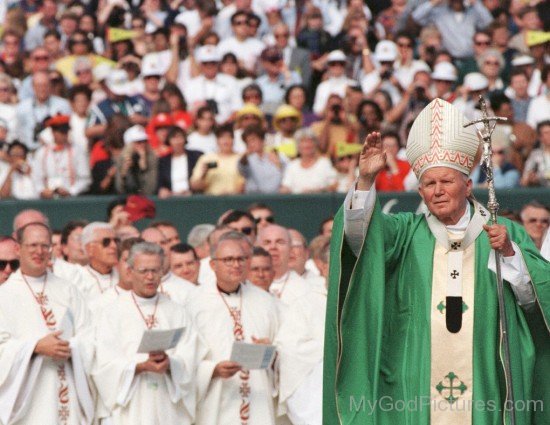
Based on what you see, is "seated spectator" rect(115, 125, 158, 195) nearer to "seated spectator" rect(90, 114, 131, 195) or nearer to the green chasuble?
"seated spectator" rect(90, 114, 131, 195)

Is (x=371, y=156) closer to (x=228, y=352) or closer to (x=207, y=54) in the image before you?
(x=228, y=352)

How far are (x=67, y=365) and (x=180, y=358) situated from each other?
91 cm

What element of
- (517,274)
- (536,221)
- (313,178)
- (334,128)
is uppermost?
(334,128)

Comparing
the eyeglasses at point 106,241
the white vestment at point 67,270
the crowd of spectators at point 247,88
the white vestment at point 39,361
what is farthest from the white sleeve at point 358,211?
the crowd of spectators at point 247,88

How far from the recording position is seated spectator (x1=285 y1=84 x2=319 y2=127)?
64.3 feet

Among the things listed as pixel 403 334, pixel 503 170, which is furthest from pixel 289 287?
pixel 403 334

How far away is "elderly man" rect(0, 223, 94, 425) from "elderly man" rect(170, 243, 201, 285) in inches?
67.5

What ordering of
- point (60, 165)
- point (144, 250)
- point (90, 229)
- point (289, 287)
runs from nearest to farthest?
point (144, 250) → point (90, 229) → point (289, 287) → point (60, 165)

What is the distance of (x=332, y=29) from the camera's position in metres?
21.6

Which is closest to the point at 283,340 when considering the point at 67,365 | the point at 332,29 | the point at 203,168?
the point at 67,365

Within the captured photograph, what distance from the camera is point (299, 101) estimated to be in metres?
19.6

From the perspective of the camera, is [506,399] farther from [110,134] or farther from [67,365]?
[110,134]

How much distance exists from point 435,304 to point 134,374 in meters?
4.54

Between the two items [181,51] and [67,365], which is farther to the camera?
[181,51]
